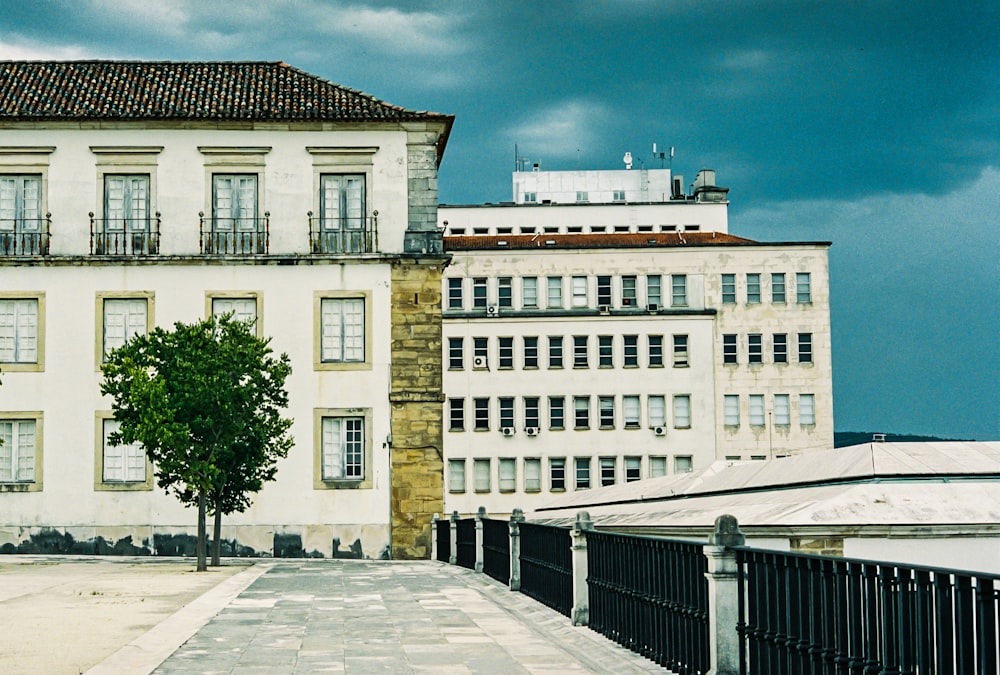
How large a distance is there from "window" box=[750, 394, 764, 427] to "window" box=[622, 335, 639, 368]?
753 cm

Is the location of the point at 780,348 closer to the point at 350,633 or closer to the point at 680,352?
the point at 680,352

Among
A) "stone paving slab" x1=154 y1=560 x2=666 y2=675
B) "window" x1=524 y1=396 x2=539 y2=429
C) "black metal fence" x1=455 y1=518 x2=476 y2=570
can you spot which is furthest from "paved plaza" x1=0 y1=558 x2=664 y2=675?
"window" x1=524 y1=396 x2=539 y2=429

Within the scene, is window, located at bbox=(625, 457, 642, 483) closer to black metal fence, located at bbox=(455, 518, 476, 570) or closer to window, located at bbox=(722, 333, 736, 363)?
window, located at bbox=(722, 333, 736, 363)

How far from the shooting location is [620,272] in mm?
88875

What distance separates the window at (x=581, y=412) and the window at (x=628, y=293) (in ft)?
21.4

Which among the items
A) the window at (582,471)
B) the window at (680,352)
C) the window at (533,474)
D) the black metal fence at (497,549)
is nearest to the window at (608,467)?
the window at (582,471)

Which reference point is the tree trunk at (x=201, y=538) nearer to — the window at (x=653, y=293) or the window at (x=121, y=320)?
the window at (x=121, y=320)

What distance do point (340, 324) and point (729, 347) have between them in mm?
47162

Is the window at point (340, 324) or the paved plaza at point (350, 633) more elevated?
the window at point (340, 324)

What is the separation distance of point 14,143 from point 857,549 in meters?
35.1

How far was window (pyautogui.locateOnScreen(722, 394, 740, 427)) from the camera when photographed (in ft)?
289

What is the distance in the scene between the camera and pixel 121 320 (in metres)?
45.9

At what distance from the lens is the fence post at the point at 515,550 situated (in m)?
24.1

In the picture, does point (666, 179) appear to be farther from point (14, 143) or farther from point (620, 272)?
point (14, 143)
